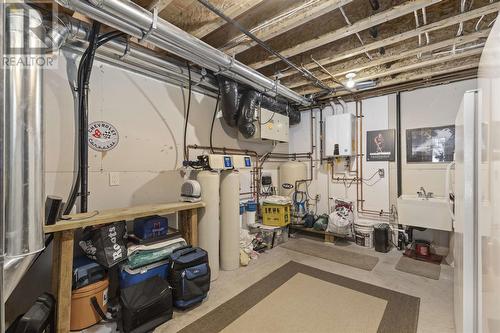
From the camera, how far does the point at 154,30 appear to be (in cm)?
190

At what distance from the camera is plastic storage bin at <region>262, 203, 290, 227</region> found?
3.97 m

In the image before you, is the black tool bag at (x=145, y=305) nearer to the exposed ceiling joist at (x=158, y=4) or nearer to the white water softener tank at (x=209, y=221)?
the white water softener tank at (x=209, y=221)

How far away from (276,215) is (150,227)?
7.32ft

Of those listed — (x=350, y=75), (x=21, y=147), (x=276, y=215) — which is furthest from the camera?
(x=276, y=215)

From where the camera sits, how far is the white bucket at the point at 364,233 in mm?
3859

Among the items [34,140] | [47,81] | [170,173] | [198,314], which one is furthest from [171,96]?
[198,314]

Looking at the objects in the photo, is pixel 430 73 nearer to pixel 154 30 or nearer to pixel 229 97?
pixel 229 97

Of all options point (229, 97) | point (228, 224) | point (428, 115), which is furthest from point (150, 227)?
point (428, 115)

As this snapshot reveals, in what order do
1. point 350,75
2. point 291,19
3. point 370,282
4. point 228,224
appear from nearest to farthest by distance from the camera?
point 291,19, point 370,282, point 228,224, point 350,75

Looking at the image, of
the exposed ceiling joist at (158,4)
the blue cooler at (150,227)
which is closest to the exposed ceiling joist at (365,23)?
the exposed ceiling joist at (158,4)

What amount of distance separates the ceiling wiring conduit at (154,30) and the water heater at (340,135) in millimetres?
2251

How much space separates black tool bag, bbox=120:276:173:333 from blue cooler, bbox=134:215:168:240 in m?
0.48

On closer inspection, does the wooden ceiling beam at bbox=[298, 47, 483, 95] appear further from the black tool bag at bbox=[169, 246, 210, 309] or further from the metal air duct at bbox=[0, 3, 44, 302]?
the metal air duct at bbox=[0, 3, 44, 302]

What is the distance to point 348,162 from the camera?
450 centimetres
